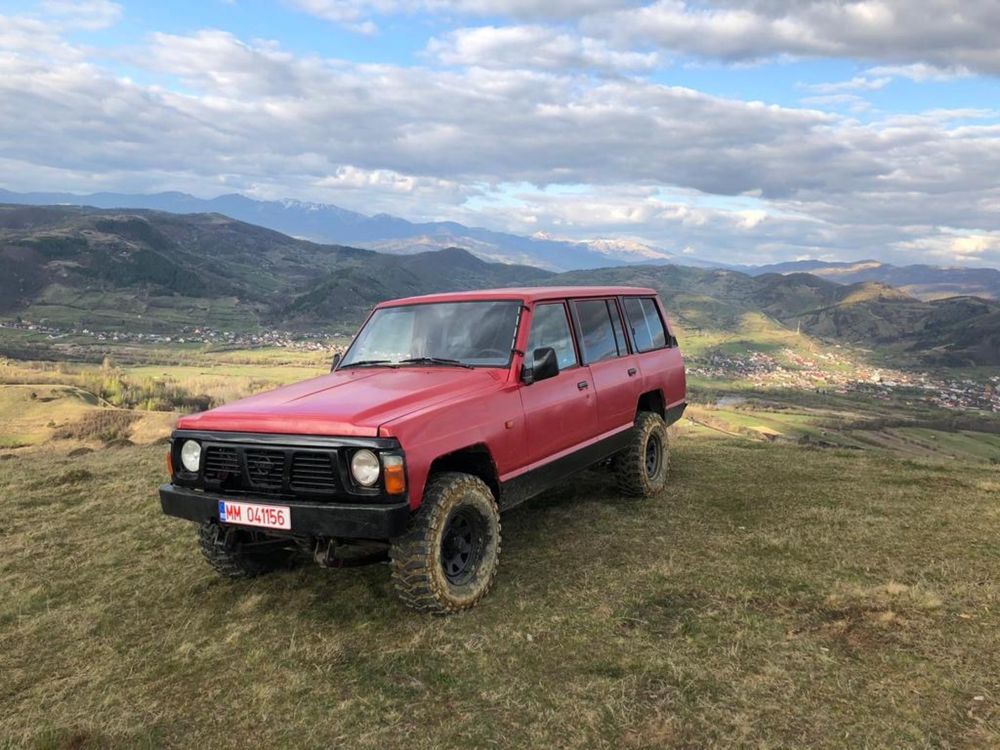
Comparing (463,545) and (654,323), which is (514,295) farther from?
(654,323)

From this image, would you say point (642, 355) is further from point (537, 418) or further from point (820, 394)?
point (820, 394)

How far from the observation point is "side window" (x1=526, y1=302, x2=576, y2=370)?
5.57 m

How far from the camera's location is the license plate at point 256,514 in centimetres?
404

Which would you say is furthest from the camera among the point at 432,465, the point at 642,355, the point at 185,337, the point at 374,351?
the point at 185,337

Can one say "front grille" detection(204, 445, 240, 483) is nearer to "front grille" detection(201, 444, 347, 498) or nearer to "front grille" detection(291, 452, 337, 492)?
"front grille" detection(201, 444, 347, 498)

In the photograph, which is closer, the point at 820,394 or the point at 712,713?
the point at 712,713

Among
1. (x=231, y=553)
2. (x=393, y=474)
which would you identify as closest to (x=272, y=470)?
(x=393, y=474)

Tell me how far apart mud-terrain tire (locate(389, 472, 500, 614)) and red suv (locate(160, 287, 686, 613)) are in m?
0.01

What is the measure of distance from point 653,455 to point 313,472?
186 inches

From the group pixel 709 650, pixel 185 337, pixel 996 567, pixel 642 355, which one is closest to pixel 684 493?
pixel 642 355

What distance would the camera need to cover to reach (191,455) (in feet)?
14.9

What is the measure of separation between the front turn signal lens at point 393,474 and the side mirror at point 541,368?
5.06 feet

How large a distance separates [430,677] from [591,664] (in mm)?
957

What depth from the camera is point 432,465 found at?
4355mm
